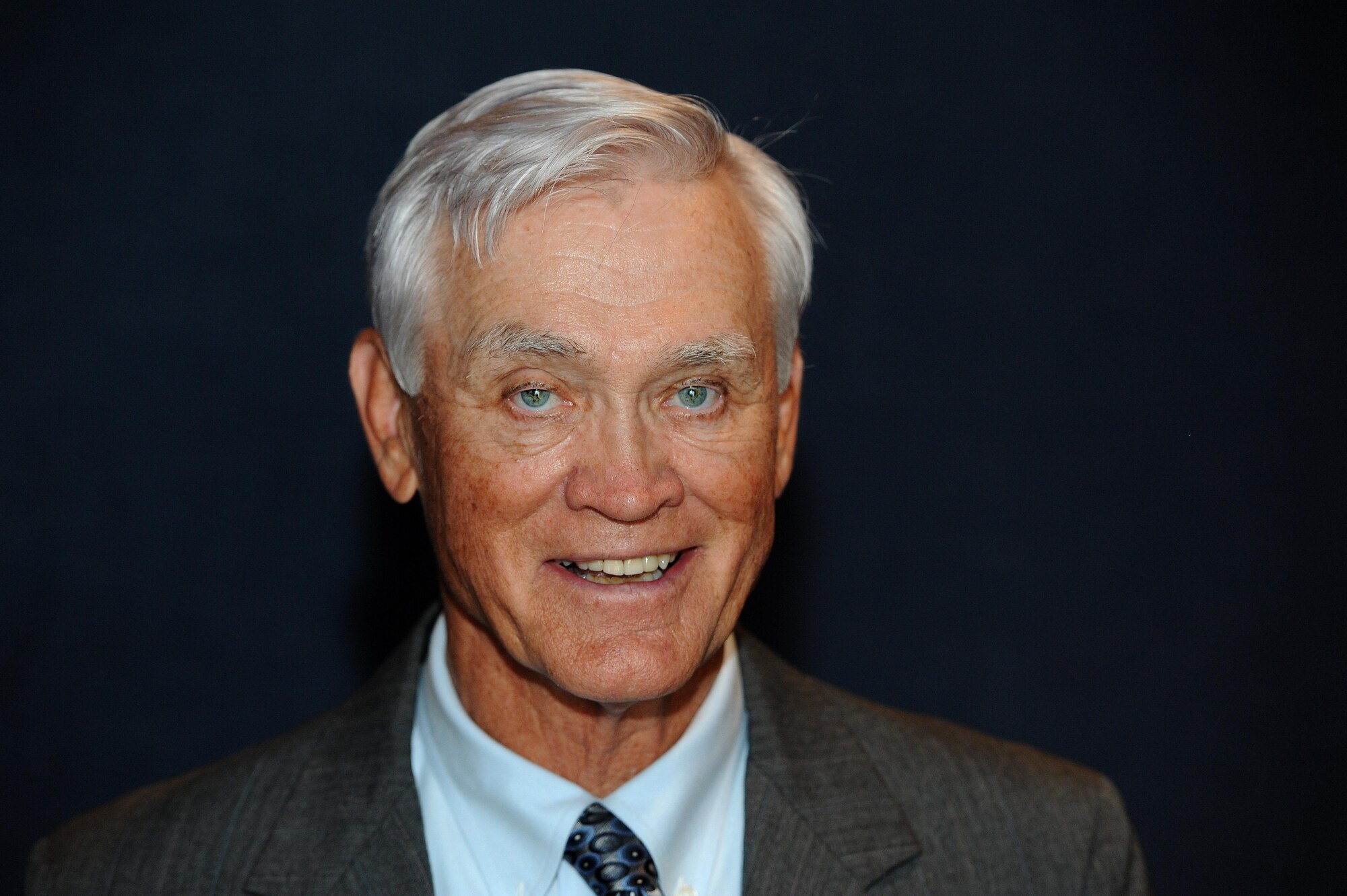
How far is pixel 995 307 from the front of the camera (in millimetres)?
2945

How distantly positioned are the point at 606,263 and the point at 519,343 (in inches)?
6.7

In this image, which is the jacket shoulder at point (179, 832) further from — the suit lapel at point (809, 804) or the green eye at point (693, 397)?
the green eye at point (693, 397)

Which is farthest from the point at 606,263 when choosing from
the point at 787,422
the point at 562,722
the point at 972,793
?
the point at 972,793

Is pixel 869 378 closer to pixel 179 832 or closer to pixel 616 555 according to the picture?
pixel 616 555

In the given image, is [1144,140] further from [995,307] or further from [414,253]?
[414,253]

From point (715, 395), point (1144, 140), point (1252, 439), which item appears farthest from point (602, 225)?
point (1252, 439)

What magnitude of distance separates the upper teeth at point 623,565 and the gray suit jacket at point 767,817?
1.34 feet

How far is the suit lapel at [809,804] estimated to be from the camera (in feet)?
6.79

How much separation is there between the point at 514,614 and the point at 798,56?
1503 mm

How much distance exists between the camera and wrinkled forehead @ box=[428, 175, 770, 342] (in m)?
1.91

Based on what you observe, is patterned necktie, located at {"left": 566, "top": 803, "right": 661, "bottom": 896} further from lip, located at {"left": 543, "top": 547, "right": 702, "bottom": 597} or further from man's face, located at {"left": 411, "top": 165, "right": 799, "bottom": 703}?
lip, located at {"left": 543, "top": 547, "right": 702, "bottom": 597}

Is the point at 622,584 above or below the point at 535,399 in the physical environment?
below

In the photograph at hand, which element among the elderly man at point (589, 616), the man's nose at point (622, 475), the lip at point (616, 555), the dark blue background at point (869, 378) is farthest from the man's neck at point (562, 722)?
the dark blue background at point (869, 378)

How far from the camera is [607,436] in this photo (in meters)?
1.91
